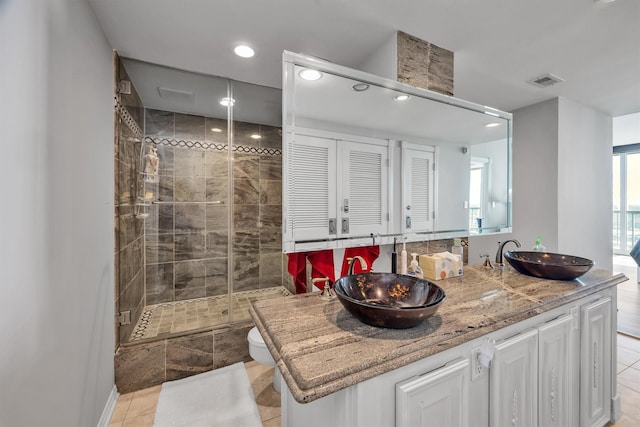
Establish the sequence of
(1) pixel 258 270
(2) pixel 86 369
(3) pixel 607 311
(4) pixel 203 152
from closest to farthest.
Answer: (2) pixel 86 369 < (3) pixel 607 311 < (4) pixel 203 152 < (1) pixel 258 270

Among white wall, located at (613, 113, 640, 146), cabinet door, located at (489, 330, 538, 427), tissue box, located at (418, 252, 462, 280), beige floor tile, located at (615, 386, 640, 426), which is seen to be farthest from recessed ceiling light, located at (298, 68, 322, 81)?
white wall, located at (613, 113, 640, 146)

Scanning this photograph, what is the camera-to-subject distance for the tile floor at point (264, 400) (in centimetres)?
168

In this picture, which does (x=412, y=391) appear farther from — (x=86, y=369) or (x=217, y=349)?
(x=217, y=349)

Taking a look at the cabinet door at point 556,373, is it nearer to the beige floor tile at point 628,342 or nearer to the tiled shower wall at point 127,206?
the beige floor tile at point 628,342

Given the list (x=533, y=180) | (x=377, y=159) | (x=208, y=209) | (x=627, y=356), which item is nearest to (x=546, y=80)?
(x=533, y=180)

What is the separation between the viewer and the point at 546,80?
230 cm

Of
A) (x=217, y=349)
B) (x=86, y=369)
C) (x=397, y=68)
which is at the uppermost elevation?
(x=397, y=68)

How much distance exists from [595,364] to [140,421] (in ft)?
9.21

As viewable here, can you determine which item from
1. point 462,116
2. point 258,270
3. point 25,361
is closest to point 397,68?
point 462,116

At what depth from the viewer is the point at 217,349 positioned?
2232mm

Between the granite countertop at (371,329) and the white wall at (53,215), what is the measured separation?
0.82 m

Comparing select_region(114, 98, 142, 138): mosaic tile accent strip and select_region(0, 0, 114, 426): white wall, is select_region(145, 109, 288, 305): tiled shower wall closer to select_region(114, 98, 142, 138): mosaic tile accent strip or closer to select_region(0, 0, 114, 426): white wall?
select_region(114, 98, 142, 138): mosaic tile accent strip

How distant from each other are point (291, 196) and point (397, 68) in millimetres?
1100

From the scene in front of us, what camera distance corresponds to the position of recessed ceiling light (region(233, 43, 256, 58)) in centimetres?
183
